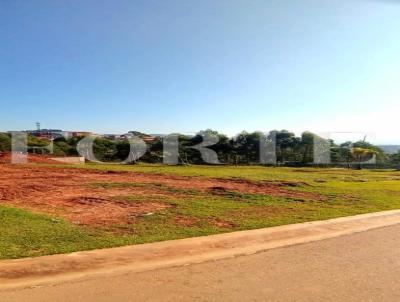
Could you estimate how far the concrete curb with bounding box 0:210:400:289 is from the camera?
4969 millimetres

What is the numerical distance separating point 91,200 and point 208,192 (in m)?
3.71

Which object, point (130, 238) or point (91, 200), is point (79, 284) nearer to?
point (130, 238)

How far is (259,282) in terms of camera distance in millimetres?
4926

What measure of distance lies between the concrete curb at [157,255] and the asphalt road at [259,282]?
0.24 meters

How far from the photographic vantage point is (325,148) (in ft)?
138

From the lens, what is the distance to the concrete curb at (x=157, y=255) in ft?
16.3

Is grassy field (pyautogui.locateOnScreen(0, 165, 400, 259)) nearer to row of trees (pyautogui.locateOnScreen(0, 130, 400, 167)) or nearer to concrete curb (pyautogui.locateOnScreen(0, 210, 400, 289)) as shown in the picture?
concrete curb (pyautogui.locateOnScreen(0, 210, 400, 289))

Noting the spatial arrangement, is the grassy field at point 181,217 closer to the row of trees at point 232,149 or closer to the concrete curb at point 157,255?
the concrete curb at point 157,255

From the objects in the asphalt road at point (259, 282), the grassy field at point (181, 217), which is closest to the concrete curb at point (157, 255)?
the asphalt road at point (259, 282)

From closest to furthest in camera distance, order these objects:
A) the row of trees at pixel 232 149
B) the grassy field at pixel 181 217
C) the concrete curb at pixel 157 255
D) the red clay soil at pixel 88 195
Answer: the concrete curb at pixel 157 255
the grassy field at pixel 181 217
the red clay soil at pixel 88 195
the row of trees at pixel 232 149

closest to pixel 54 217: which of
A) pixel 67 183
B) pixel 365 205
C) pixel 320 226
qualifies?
pixel 320 226

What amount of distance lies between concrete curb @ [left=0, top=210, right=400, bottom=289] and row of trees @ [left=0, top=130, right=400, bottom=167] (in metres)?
27.4

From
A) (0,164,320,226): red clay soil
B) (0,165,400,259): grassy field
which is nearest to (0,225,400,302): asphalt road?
(0,165,400,259): grassy field

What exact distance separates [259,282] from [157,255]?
1607 millimetres
